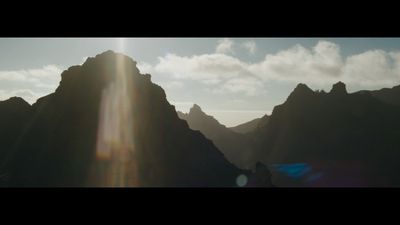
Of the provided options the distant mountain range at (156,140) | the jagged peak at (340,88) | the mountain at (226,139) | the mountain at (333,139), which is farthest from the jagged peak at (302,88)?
the mountain at (226,139)

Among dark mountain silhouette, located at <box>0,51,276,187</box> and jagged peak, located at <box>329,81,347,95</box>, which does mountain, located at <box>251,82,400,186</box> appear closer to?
jagged peak, located at <box>329,81,347,95</box>

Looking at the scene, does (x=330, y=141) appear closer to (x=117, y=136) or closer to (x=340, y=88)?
(x=340, y=88)

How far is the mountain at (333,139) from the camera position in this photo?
96.9 meters

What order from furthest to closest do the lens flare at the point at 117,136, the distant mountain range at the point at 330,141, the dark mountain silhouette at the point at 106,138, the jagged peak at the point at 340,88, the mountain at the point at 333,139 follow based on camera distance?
the jagged peak at the point at 340,88, the distant mountain range at the point at 330,141, the mountain at the point at 333,139, the dark mountain silhouette at the point at 106,138, the lens flare at the point at 117,136

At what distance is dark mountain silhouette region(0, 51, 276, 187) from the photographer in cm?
7231

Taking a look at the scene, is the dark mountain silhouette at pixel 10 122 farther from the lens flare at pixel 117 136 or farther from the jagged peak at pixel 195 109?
the jagged peak at pixel 195 109

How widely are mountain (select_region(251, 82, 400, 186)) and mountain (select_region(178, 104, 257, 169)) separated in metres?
5.35

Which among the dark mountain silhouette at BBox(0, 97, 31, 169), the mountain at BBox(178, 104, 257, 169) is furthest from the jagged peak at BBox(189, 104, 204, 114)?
the dark mountain silhouette at BBox(0, 97, 31, 169)

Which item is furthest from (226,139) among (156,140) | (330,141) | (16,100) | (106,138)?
(16,100)

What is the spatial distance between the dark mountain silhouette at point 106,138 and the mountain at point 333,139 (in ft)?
107

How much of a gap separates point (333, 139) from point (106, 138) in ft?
232
